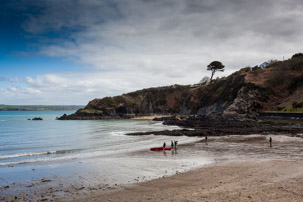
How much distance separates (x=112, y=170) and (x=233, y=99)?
271 ft

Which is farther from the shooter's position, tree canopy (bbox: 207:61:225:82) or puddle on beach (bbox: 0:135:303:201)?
tree canopy (bbox: 207:61:225:82)

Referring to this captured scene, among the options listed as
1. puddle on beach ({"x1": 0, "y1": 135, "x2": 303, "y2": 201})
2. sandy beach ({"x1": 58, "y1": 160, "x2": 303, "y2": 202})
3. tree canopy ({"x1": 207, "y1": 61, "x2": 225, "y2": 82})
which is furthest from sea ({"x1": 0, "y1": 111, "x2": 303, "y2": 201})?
tree canopy ({"x1": 207, "y1": 61, "x2": 225, "y2": 82})

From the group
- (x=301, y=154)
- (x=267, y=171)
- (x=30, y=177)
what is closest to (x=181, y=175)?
(x=267, y=171)

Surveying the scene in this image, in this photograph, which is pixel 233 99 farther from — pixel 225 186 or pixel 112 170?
pixel 225 186

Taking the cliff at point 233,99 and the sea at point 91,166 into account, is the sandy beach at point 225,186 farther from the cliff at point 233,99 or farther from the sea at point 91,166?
the cliff at point 233,99

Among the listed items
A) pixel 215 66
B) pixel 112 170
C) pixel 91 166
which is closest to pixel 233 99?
pixel 215 66

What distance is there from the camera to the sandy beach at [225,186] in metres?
14.5

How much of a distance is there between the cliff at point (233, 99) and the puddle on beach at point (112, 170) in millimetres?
52455

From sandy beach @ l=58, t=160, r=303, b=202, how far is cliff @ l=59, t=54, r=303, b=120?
61363 millimetres

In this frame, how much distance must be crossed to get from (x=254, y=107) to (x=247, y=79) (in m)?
15.4

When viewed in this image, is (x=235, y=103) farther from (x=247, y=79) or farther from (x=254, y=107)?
(x=247, y=79)

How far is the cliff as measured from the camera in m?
88.6

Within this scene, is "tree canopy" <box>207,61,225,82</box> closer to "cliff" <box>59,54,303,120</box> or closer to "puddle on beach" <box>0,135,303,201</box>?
"cliff" <box>59,54,303,120</box>

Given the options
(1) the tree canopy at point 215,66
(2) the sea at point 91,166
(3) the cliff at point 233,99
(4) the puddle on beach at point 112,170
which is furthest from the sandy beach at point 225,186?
(1) the tree canopy at point 215,66
